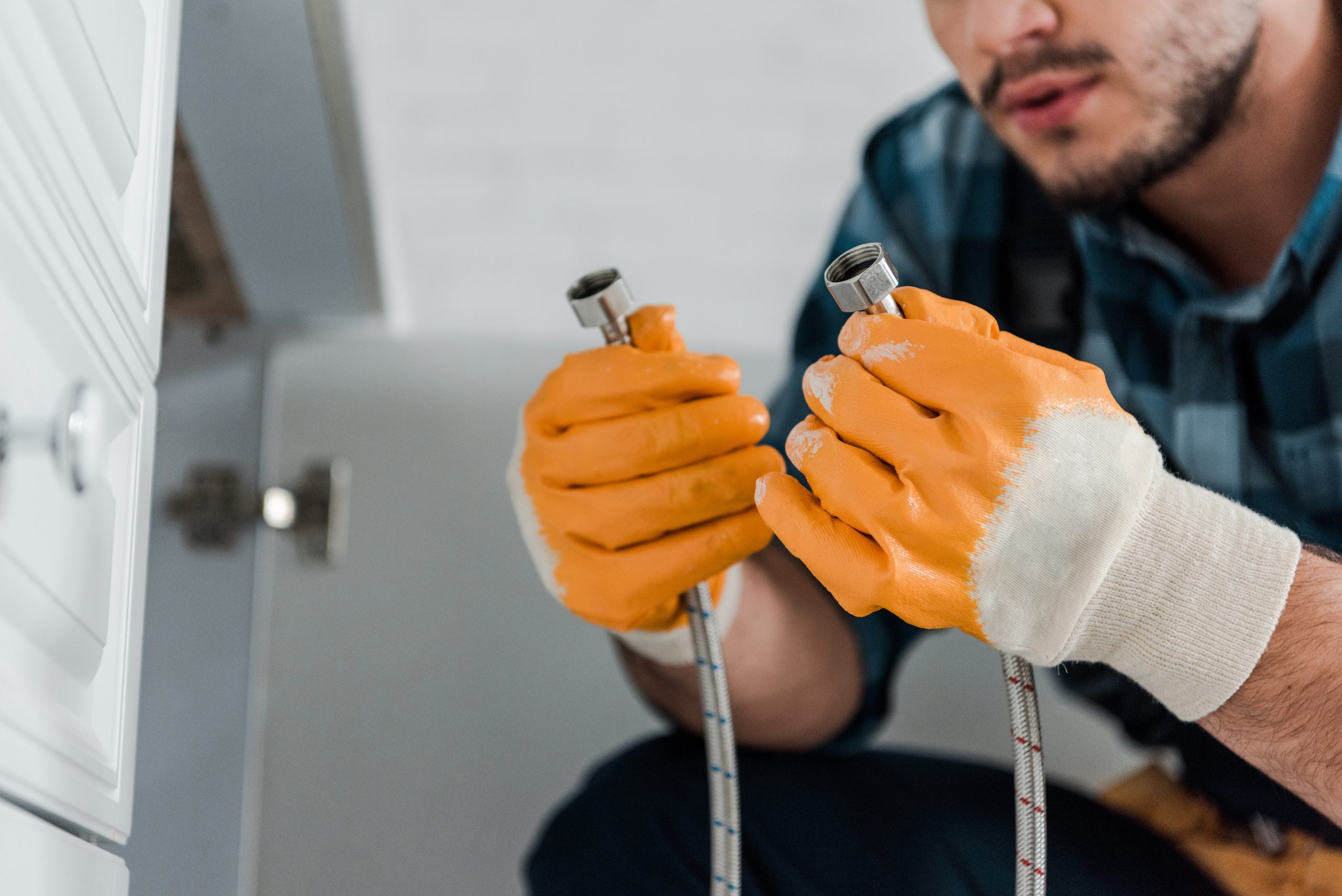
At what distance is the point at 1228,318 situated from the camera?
2.54ft

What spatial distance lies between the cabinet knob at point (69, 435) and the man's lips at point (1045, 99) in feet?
2.11

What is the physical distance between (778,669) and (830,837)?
12cm

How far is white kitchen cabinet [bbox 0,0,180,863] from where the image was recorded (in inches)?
12.1

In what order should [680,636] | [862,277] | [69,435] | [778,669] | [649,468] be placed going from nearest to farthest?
1. [69,435]
2. [862,277]
3. [649,468]
4. [680,636]
5. [778,669]

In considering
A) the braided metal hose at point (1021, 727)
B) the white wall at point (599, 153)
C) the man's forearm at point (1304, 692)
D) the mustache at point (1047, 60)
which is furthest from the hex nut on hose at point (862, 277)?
the white wall at point (599, 153)

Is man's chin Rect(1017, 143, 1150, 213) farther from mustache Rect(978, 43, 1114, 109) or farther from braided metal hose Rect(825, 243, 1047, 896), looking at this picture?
braided metal hose Rect(825, 243, 1047, 896)

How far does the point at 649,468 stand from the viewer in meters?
0.57

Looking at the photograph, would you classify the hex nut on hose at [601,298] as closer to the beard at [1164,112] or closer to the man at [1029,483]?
the man at [1029,483]

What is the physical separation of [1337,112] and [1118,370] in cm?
24

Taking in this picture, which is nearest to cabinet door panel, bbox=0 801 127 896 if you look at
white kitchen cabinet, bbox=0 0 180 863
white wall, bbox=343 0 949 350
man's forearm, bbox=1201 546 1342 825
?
white kitchen cabinet, bbox=0 0 180 863

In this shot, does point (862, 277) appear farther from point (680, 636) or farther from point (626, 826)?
point (626, 826)

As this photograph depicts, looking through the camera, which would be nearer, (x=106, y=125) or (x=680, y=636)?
(x=106, y=125)

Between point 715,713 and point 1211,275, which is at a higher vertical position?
point 1211,275

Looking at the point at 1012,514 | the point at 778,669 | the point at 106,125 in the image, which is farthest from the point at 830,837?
the point at 106,125
